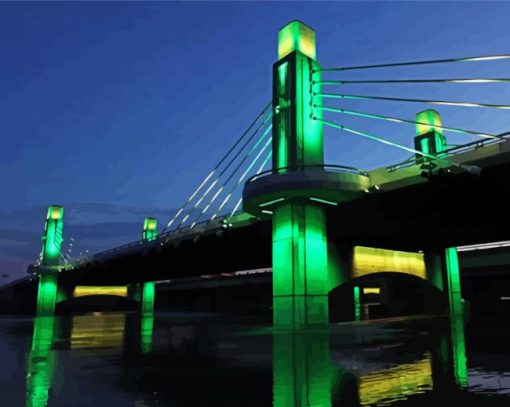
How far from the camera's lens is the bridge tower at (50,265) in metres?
103

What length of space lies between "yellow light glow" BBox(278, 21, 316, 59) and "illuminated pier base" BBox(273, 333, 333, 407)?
24.8 m

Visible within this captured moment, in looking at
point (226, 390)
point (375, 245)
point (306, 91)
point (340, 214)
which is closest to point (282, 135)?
point (306, 91)

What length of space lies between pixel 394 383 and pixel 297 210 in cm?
2262

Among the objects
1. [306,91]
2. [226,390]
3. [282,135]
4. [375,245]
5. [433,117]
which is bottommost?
[226,390]

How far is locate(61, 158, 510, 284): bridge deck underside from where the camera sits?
103 feet

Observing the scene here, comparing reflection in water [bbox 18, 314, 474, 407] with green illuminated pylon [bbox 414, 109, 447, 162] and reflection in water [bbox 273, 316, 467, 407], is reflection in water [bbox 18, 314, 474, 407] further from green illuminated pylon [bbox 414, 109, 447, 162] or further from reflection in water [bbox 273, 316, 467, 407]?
green illuminated pylon [bbox 414, 109, 447, 162]

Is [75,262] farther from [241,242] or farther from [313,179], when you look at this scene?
[313,179]

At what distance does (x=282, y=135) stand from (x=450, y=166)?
13.1m

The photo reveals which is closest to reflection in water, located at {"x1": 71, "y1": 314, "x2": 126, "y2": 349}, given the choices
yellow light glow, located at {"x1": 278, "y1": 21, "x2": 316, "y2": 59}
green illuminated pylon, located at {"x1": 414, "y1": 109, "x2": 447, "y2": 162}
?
yellow light glow, located at {"x1": 278, "y1": 21, "x2": 316, "y2": 59}

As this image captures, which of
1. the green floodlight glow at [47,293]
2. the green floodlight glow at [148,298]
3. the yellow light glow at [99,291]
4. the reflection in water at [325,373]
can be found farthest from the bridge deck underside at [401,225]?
the yellow light glow at [99,291]

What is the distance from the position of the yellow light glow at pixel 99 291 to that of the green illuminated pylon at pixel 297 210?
96.4 m

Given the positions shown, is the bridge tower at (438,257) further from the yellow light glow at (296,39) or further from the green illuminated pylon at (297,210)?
the green illuminated pylon at (297,210)

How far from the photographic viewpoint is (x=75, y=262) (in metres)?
99.8

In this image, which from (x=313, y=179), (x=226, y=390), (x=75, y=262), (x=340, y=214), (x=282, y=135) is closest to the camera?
(x=226, y=390)
